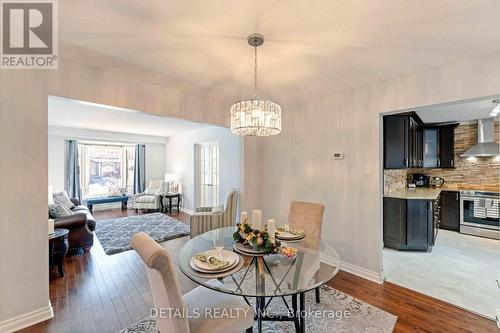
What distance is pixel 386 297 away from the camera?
2395mm

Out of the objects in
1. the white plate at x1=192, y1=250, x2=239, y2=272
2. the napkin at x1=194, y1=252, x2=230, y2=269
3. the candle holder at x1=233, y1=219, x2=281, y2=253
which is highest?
the candle holder at x1=233, y1=219, x2=281, y2=253

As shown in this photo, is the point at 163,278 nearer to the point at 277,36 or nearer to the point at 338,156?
the point at 277,36

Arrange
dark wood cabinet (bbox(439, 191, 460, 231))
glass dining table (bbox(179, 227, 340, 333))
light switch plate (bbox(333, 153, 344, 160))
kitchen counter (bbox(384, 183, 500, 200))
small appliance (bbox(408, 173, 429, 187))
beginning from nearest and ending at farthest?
glass dining table (bbox(179, 227, 340, 333)) → light switch plate (bbox(333, 153, 344, 160)) → kitchen counter (bbox(384, 183, 500, 200)) → dark wood cabinet (bbox(439, 191, 460, 231)) → small appliance (bbox(408, 173, 429, 187))

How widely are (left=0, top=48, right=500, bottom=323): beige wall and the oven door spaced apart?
329cm

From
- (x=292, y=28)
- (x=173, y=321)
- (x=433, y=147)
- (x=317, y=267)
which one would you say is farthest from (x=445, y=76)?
(x=433, y=147)

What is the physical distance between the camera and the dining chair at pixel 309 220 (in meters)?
2.28

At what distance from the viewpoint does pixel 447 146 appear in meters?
5.07

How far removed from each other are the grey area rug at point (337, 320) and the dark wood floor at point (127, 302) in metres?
0.11

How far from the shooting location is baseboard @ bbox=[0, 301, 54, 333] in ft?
6.18

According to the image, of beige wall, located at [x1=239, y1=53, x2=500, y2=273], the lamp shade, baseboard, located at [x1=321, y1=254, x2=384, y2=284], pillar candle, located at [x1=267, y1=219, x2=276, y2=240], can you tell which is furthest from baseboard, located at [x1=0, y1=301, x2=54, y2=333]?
the lamp shade

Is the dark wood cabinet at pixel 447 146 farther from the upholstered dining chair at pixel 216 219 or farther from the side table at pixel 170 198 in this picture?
the side table at pixel 170 198

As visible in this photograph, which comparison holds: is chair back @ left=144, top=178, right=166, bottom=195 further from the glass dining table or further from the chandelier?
the chandelier

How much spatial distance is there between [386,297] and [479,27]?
2593 millimetres

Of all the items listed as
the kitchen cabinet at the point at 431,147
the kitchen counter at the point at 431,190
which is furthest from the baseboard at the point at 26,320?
the kitchen cabinet at the point at 431,147
